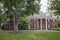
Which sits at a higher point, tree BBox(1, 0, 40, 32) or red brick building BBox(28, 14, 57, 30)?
tree BBox(1, 0, 40, 32)

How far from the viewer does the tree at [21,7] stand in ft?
94.9

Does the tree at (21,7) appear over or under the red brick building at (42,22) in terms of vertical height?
over

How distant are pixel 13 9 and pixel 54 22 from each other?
2088cm

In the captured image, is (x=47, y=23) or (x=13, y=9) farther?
(x=47, y=23)

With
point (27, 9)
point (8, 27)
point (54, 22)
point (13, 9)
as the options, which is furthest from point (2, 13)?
point (54, 22)

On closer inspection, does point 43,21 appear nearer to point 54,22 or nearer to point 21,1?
point 54,22

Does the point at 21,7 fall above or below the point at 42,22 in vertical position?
above

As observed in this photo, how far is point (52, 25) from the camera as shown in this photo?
48344 mm

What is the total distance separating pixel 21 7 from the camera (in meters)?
30.0

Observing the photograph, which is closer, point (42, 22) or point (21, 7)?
point (21, 7)

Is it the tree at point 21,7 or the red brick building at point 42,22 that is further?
the red brick building at point 42,22

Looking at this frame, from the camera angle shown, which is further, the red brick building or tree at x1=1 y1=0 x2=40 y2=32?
the red brick building

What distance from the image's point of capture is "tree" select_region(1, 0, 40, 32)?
94.9 feet

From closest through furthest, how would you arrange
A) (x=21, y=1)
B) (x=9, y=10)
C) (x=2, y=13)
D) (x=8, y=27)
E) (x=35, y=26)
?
(x=21, y=1), (x=9, y=10), (x=2, y=13), (x=8, y=27), (x=35, y=26)
